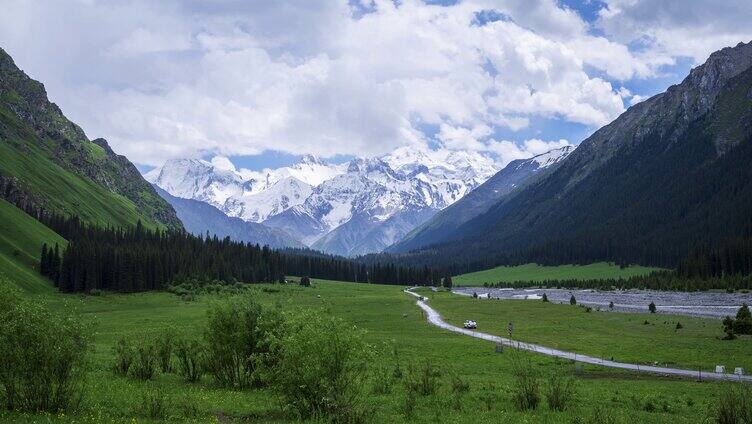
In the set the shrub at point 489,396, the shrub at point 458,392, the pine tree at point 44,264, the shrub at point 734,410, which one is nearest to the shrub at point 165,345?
the shrub at point 458,392

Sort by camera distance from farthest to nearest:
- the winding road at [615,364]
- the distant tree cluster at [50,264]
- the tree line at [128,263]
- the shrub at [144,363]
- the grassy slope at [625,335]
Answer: the distant tree cluster at [50,264] < the tree line at [128,263] < the grassy slope at [625,335] < the winding road at [615,364] < the shrub at [144,363]

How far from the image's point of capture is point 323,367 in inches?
979

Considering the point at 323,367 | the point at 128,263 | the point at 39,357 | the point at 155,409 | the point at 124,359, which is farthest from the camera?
the point at 128,263

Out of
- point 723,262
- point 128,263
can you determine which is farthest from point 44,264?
point 723,262

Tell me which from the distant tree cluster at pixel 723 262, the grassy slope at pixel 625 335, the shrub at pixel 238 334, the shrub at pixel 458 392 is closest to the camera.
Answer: the shrub at pixel 458 392

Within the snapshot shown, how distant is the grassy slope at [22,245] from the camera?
11989 centimetres

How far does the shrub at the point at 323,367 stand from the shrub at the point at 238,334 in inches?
344

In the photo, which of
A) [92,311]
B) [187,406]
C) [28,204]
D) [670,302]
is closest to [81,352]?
[187,406]

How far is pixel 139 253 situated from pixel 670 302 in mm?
135686

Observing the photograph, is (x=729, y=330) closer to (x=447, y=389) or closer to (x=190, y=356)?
(x=447, y=389)

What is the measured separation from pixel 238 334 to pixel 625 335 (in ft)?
183

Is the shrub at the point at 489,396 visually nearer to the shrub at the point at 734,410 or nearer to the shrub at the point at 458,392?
the shrub at the point at 458,392

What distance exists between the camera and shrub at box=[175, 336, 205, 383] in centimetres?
3781

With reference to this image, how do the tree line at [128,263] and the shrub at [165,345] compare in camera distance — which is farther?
the tree line at [128,263]
